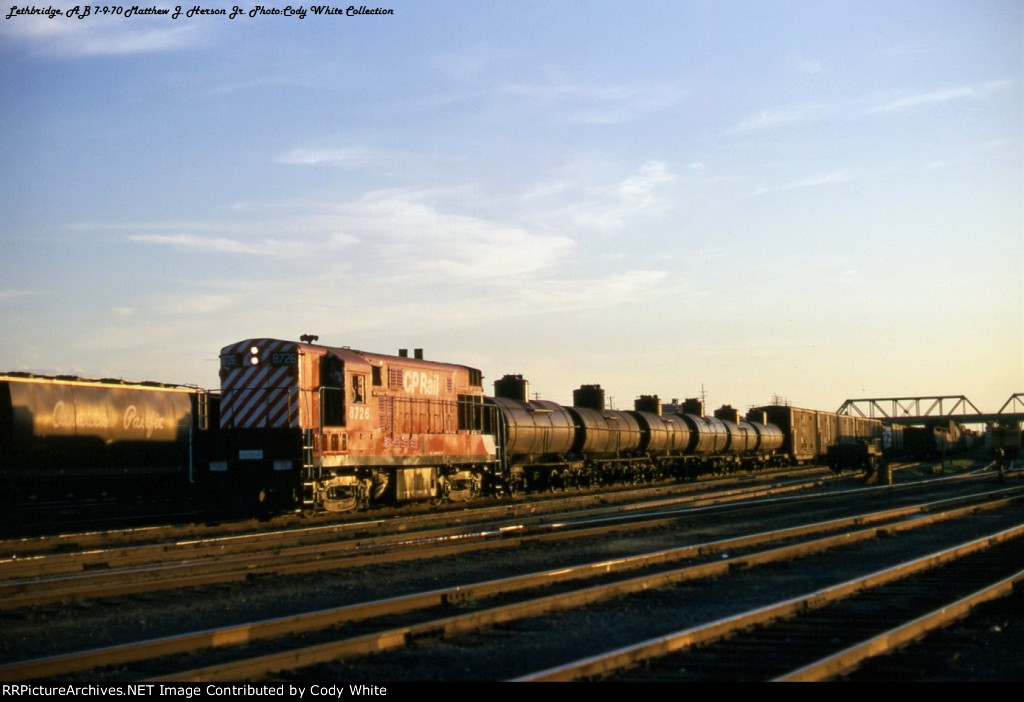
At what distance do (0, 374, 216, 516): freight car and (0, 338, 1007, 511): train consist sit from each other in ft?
0.09

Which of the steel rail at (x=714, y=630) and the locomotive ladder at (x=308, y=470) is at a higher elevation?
the locomotive ladder at (x=308, y=470)

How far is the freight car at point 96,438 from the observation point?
20.3 meters

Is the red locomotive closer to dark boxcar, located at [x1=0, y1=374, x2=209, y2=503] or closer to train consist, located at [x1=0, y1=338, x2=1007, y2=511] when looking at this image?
train consist, located at [x1=0, y1=338, x2=1007, y2=511]

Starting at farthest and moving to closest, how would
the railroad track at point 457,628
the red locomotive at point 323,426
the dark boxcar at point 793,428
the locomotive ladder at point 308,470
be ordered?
the dark boxcar at point 793,428 < the red locomotive at point 323,426 < the locomotive ladder at point 308,470 < the railroad track at point 457,628

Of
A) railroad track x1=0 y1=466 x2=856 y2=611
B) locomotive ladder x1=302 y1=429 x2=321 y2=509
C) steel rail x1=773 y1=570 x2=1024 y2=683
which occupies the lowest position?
steel rail x1=773 y1=570 x2=1024 y2=683

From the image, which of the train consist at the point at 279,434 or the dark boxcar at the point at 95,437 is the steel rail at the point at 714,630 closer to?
the train consist at the point at 279,434

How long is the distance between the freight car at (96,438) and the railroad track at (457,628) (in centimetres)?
1103

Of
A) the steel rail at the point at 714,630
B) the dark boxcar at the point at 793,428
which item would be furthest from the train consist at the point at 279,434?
the dark boxcar at the point at 793,428

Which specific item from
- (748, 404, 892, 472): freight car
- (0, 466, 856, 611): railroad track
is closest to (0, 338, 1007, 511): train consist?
(0, 466, 856, 611): railroad track

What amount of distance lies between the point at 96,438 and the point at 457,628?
618 inches

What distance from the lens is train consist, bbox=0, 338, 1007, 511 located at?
19953mm

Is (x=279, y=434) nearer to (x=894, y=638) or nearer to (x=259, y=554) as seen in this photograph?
(x=259, y=554)

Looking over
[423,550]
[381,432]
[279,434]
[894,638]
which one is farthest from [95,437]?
[894,638]

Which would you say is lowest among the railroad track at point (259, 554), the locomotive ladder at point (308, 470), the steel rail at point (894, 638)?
the steel rail at point (894, 638)
